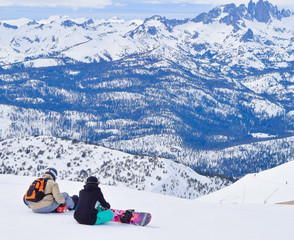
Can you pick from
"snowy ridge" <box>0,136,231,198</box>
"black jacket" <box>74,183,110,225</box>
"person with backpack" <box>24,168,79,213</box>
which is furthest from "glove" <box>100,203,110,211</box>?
"snowy ridge" <box>0,136,231,198</box>

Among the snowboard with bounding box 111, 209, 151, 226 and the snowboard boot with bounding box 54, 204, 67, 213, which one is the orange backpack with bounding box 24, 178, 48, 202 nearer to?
the snowboard boot with bounding box 54, 204, 67, 213

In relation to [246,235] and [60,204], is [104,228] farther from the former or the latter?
[246,235]

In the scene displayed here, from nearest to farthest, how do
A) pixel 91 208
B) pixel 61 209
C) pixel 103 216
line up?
pixel 91 208 < pixel 103 216 < pixel 61 209

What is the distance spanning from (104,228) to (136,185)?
506 feet

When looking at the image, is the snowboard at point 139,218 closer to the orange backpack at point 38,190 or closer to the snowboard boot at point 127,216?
the snowboard boot at point 127,216

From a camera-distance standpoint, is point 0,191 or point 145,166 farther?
point 145,166

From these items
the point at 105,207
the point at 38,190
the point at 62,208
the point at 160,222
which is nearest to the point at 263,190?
the point at 160,222

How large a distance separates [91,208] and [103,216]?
804 mm

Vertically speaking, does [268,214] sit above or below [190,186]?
A: above

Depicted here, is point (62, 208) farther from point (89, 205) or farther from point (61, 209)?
point (89, 205)

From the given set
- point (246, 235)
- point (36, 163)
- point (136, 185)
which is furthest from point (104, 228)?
point (36, 163)

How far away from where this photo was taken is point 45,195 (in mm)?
22078

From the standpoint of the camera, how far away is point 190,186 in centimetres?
18962

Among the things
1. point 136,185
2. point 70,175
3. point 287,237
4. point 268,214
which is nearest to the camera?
point 287,237
